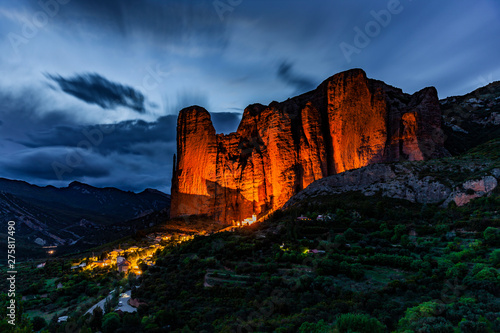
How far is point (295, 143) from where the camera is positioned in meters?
54.6

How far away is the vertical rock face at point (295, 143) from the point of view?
44.3m

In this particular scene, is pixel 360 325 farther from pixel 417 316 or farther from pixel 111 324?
pixel 111 324

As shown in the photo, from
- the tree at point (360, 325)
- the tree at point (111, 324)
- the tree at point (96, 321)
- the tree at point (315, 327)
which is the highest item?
the tree at point (360, 325)

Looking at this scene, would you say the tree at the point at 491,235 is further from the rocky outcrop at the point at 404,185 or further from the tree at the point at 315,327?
the tree at the point at 315,327

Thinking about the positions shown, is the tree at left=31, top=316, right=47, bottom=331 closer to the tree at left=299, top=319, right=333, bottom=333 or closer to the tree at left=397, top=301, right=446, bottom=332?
the tree at left=299, top=319, right=333, bottom=333

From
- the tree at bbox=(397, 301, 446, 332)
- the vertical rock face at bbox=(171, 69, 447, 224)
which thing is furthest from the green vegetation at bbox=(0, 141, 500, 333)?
the vertical rock face at bbox=(171, 69, 447, 224)

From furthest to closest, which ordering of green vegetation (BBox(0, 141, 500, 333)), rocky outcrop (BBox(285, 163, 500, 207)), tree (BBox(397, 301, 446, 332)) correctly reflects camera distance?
rocky outcrop (BBox(285, 163, 500, 207))
green vegetation (BBox(0, 141, 500, 333))
tree (BBox(397, 301, 446, 332))

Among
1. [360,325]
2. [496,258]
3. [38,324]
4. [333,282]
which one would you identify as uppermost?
[496,258]

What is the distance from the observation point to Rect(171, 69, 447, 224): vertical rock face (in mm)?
44281

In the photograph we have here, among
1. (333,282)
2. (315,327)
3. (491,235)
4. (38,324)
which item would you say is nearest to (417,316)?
(315,327)

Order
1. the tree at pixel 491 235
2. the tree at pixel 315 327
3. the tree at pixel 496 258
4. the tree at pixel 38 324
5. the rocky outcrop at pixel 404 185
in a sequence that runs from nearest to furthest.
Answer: the tree at pixel 315 327
the tree at pixel 496 258
the tree at pixel 491 235
the tree at pixel 38 324
the rocky outcrop at pixel 404 185

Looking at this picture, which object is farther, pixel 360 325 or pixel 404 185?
pixel 404 185

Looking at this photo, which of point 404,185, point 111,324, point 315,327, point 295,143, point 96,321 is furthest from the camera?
point 295,143

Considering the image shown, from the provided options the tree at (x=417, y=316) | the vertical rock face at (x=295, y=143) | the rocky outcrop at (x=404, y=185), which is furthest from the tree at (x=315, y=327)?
the vertical rock face at (x=295, y=143)
